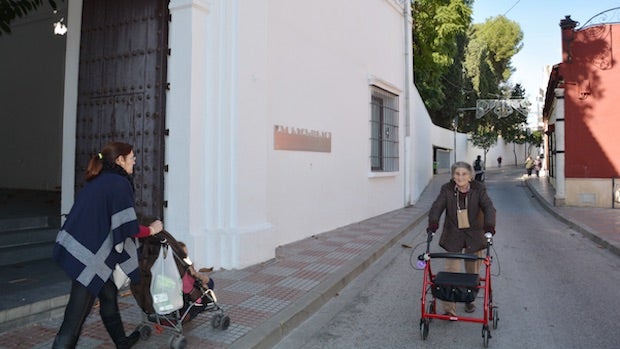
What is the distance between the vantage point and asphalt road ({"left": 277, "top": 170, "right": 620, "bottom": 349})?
4.17 metres

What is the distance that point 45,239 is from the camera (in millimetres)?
6332

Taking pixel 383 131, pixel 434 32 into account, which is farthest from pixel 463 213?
pixel 434 32

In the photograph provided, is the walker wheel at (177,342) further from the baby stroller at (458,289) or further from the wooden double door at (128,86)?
the wooden double door at (128,86)

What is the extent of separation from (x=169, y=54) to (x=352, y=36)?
5.60m

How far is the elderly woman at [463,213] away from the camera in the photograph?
4590 mm

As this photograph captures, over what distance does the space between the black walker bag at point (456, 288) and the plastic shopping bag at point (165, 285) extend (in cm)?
216

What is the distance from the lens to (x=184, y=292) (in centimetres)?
362

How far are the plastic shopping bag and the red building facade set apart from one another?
14896mm

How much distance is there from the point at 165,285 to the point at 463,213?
2862 millimetres

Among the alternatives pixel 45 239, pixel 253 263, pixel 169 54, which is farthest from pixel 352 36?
pixel 45 239

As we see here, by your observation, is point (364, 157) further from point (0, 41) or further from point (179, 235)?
point (0, 41)

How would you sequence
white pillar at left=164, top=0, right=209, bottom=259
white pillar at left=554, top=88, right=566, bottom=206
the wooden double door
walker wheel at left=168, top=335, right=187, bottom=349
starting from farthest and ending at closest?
white pillar at left=554, top=88, right=566, bottom=206
the wooden double door
white pillar at left=164, top=0, right=209, bottom=259
walker wheel at left=168, top=335, right=187, bottom=349

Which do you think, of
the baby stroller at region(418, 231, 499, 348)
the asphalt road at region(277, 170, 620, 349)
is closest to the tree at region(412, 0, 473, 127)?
the asphalt road at region(277, 170, 620, 349)

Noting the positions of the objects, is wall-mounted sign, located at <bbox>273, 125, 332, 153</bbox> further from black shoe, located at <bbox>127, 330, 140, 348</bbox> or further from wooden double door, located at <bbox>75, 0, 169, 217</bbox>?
black shoe, located at <bbox>127, 330, 140, 348</bbox>
